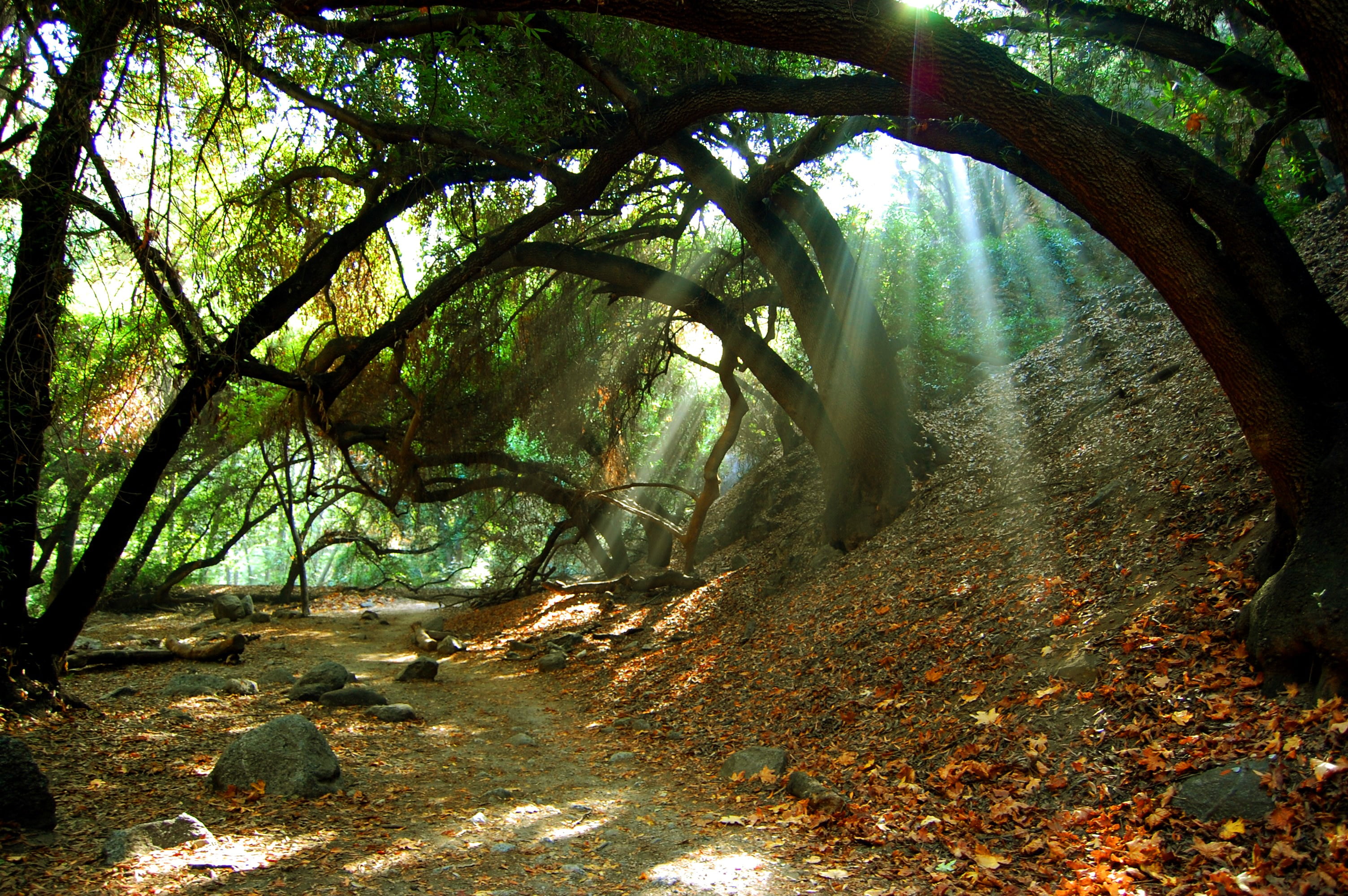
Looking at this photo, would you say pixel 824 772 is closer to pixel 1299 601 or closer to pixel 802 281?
pixel 1299 601

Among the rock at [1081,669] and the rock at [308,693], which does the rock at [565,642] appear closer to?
the rock at [308,693]

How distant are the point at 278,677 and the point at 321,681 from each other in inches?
39.8

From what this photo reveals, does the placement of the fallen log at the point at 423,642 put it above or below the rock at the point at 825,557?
below

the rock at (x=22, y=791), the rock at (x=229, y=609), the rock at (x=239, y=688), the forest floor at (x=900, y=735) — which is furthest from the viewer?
the rock at (x=229, y=609)

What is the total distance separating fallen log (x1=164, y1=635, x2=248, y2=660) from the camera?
28.9ft

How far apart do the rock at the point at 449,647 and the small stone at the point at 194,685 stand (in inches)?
140

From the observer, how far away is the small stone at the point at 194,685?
264 inches

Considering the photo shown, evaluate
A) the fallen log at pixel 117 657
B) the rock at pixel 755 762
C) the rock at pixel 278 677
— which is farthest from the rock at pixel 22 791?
the fallen log at pixel 117 657

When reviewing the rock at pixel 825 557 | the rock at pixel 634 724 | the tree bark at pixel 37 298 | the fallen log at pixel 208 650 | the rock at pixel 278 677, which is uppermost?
the tree bark at pixel 37 298

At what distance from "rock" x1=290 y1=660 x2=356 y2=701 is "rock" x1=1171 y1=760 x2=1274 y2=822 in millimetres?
6307

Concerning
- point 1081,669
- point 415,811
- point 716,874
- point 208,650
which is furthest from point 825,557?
point 208,650

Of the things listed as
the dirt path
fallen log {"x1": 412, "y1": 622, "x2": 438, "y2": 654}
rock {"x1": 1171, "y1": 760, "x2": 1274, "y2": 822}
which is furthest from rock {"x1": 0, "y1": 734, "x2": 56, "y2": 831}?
fallen log {"x1": 412, "y1": 622, "x2": 438, "y2": 654}

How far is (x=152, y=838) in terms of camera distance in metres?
3.34

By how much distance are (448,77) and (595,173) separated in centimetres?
151
